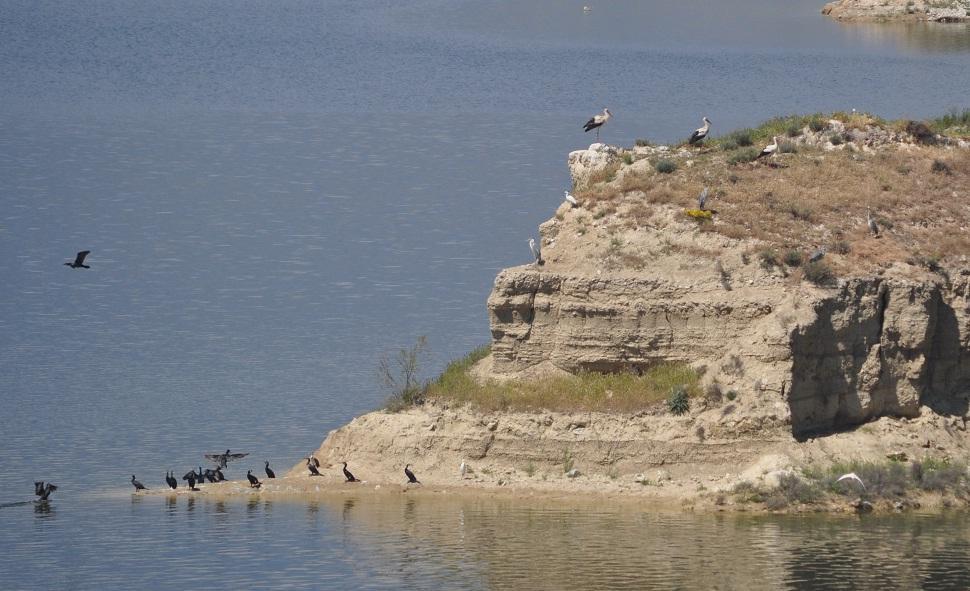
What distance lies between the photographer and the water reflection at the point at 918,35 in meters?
117

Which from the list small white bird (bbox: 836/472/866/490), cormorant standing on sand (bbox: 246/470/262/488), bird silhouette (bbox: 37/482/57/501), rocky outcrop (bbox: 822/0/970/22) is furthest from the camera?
rocky outcrop (bbox: 822/0/970/22)

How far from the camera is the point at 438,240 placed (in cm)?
7138

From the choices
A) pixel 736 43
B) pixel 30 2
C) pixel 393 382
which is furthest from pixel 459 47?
pixel 393 382

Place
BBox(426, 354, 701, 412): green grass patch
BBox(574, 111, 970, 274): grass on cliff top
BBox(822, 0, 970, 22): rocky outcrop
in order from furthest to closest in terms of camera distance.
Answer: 1. BBox(822, 0, 970, 22): rocky outcrop
2. BBox(574, 111, 970, 274): grass on cliff top
3. BBox(426, 354, 701, 412): green grass patch

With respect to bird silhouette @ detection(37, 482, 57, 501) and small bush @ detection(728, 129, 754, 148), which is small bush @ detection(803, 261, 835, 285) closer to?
small bush @ detection(728, 129, 754, 148)

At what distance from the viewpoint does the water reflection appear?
117000mm

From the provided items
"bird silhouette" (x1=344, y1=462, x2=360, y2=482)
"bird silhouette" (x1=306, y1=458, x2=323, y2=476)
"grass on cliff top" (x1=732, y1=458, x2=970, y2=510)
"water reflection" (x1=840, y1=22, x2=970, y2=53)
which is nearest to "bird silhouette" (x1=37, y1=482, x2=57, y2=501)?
"bird silhouette" (x1=306, y1=458, x2=323, y2=476)

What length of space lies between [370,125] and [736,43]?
36590 mm

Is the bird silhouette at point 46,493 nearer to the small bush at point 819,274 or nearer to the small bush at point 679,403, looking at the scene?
the small bush at point 679,403

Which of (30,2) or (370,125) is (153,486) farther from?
(30,2)

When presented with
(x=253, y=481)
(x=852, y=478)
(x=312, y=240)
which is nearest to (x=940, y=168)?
(x=852, y=478)

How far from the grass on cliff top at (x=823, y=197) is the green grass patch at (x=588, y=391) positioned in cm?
344

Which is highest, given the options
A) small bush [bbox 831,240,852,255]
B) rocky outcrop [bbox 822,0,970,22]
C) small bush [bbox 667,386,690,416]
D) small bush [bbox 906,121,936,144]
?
rocky outcrop [bbox 822,0,970,22]

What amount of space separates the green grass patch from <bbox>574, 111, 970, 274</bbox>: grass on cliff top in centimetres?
344
